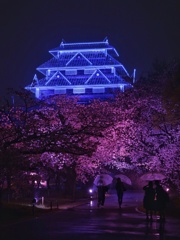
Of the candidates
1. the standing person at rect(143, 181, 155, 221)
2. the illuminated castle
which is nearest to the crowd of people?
the standing person at rect(143, 181, 155, 221)

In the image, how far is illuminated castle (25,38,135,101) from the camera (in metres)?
77.8

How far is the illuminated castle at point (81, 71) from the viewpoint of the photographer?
255 feet

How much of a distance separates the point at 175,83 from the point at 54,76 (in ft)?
184

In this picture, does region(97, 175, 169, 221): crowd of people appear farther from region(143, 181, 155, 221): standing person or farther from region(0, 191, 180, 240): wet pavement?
region(0, 191, 180, 240): wet pavement

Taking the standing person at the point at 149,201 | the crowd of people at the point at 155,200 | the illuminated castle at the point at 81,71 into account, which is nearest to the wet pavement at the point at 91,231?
the crowd of people at the point at 155,200

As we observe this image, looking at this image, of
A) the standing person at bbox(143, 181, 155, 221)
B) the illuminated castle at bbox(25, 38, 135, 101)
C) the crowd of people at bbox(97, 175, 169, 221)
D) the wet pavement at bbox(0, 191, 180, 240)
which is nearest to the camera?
the wet pavement at bbox(0, 191, 180, 240)

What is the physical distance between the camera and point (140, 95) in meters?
36.4

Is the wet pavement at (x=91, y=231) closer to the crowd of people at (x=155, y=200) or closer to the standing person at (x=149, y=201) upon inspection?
the crowd of people at (x=155, y=200)

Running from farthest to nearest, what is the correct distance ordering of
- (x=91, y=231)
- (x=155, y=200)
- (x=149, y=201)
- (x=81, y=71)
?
(x=81, y=71) < (x=149, y=201) < (x=155, y=200) < (x=91, y=231)

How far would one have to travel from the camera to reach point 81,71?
8106 centimetres

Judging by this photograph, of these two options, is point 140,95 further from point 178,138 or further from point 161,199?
point 161,199

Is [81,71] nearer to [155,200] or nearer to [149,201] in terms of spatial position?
[149,201]

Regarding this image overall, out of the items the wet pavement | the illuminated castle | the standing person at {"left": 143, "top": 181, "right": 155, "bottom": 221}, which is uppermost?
the illuminated castle

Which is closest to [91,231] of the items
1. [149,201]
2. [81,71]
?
[149,201]
